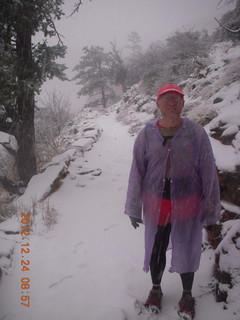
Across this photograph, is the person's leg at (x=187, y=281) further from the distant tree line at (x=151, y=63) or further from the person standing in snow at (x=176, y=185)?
the distant tree line at (x=151, y=63)

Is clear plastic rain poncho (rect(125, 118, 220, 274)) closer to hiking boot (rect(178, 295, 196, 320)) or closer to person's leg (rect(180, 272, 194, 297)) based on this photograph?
person's leg (rect(180, 272, 194, 297))

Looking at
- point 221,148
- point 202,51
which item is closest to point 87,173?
point 221,148

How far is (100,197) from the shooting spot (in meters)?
4.94

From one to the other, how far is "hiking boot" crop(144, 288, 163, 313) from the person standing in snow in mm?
221

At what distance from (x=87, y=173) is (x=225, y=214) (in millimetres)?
4461

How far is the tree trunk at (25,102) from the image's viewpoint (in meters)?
4.86

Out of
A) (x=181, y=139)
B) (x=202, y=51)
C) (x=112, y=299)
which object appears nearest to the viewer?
(x=181, y=139)

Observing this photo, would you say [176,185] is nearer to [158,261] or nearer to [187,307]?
[158,261]

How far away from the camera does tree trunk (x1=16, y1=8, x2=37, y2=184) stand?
15.9ft

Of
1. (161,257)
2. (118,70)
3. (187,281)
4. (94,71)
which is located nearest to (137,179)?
(161,257)

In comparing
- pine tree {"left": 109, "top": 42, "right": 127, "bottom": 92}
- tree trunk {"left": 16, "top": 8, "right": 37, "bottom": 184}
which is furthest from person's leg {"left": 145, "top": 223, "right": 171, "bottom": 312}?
pine tree {"left": 109, "top": 42, "right": 127, "bottom": 92}

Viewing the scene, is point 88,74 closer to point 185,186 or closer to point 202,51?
point 202,51

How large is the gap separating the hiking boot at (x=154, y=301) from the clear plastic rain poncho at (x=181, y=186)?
18.2 inches

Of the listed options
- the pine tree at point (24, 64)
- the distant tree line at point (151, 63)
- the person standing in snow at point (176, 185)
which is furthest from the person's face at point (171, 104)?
the distant tree line at point (151, 63)
